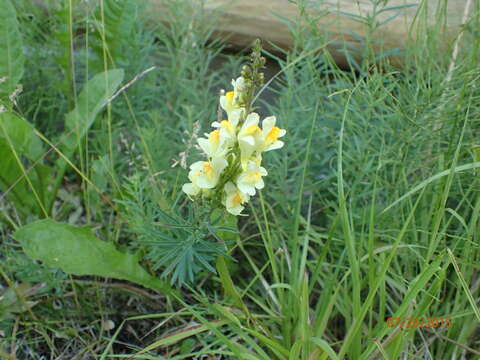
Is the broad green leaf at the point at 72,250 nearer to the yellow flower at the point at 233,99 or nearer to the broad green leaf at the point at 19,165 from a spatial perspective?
the broad green leaf at the point at 19,165

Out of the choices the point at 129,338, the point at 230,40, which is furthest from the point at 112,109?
the point at 129,338

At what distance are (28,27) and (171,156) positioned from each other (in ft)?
2.30

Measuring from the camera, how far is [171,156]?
1571 mm

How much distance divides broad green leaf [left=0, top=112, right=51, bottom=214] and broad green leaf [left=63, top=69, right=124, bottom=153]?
98 millimetres

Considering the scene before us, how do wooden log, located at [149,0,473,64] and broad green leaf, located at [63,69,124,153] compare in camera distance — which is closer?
broad green leaf, located at [63,69,124,153]

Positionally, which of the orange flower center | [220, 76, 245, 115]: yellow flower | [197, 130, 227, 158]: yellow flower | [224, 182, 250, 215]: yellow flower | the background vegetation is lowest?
the background vegetation

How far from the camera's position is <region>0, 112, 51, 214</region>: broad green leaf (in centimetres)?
142

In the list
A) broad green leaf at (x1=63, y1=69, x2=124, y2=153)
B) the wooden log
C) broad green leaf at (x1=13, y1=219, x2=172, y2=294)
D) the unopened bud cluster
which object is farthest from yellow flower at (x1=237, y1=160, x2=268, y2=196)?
the wooden log

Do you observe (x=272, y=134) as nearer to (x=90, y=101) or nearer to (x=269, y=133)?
(x=269, y=133)

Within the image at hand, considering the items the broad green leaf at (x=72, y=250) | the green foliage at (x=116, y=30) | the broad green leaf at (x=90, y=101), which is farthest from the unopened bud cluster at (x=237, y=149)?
the green foliage at (x=116, y=30)

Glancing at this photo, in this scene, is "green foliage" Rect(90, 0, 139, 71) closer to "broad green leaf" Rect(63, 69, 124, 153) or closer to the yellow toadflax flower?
"broad green leaf" Rect(63, 69, 124, 153)

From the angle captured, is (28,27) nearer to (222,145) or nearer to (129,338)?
(129,338)

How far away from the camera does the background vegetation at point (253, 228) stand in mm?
1105

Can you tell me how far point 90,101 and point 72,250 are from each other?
518mm
